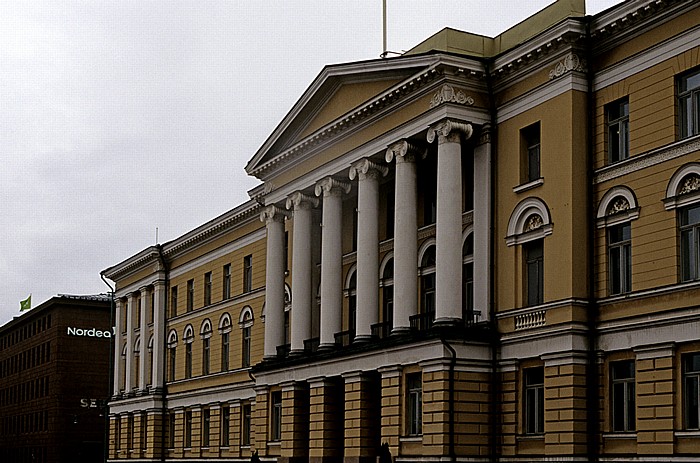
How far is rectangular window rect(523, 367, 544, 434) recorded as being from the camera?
3475 centimetres

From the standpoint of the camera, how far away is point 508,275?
36125 mm

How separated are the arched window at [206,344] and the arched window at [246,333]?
478cm

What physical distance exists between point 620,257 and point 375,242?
11.0 m

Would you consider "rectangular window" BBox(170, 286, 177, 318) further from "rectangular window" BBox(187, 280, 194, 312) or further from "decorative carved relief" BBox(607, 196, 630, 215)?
"decorative carved relief" BBox(607, 196, 630, 215)

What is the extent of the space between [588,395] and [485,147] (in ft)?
29.3

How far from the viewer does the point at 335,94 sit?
4391 centimetres

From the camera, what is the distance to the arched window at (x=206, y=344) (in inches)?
2434

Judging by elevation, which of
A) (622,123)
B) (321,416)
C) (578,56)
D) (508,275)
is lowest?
(321,416)

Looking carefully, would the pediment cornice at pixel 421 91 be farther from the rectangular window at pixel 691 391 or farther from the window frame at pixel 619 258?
the rectangular window at pixel 691 391

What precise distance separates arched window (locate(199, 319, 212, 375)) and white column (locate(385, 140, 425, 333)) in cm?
2432

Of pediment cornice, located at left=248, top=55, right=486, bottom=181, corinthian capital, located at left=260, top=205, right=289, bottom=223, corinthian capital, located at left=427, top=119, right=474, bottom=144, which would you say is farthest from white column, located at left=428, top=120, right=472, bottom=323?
corinthian capital, located at left=260, top=205, right=289, bottom=223

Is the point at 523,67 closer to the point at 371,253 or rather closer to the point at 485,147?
the point at 485,147

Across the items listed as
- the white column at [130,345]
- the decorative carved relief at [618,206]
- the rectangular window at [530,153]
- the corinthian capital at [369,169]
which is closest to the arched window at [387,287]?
the corinthian capital at [369,169]

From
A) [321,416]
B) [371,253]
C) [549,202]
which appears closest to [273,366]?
[321,416]
